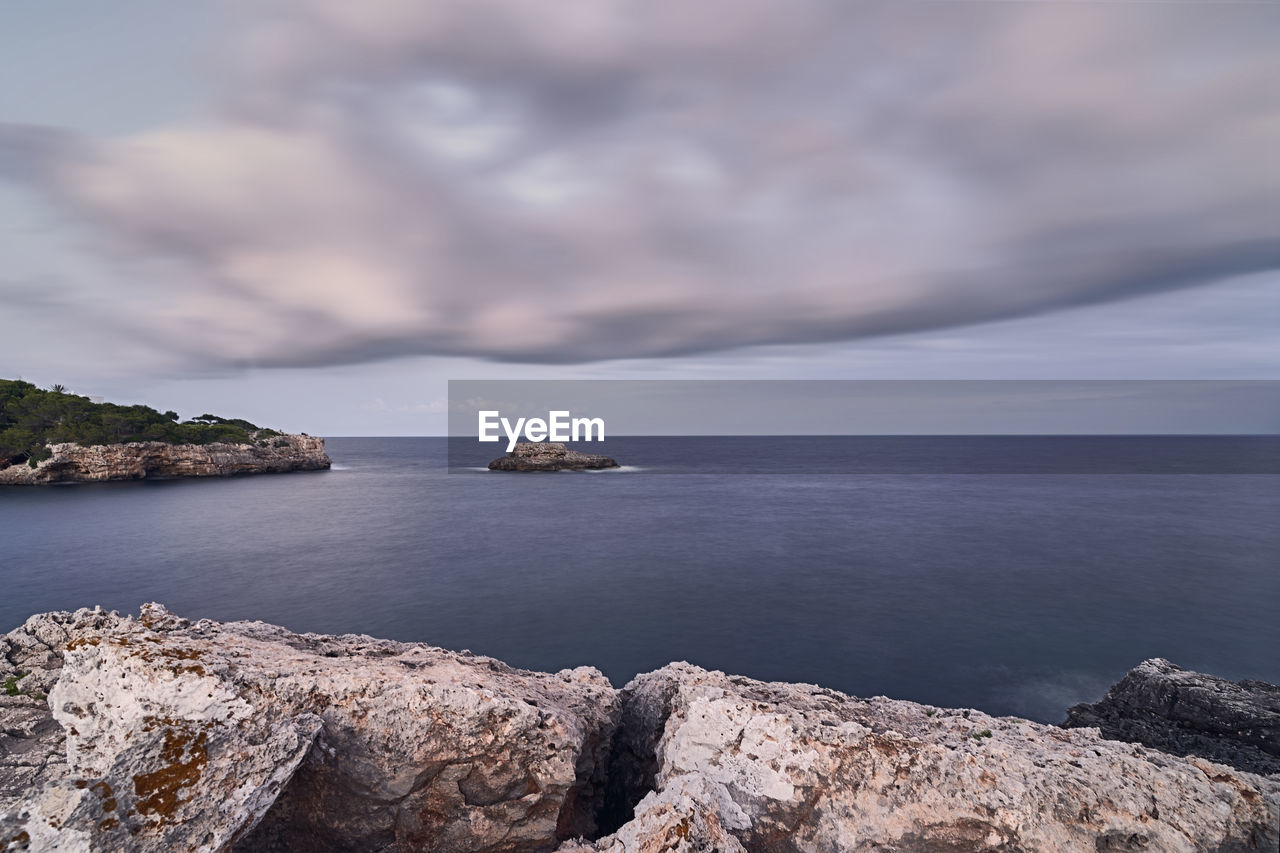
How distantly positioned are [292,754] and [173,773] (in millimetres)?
942

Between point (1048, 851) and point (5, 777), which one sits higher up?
point (5, 777)

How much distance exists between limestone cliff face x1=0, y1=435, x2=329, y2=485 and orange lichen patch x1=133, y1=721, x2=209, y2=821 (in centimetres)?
9179

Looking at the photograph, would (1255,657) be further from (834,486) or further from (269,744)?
(834,486)

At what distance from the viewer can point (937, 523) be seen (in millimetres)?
49125

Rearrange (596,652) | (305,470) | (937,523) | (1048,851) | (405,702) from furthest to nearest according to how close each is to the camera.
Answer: (305,470)
(937,523)
(596,652)
(405,702)
(1048,851)

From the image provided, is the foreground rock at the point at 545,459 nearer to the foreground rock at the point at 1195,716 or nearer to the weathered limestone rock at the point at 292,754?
the foreground rock at the point at 1195,716

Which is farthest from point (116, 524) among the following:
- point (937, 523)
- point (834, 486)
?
point (834, 486)

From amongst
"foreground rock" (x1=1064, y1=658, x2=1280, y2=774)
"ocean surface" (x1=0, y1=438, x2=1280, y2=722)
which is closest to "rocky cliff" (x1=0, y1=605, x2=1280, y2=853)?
"foreground rock" (x1=1064, y1=658, x2=1280, y2=774)

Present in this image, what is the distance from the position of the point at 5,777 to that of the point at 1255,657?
34.5 metres

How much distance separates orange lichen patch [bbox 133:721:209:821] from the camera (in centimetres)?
489

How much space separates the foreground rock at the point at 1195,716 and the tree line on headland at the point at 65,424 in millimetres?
101018

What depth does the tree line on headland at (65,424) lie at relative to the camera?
6994 centimetres

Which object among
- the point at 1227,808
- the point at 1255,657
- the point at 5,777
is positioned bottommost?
the point at 1255,657

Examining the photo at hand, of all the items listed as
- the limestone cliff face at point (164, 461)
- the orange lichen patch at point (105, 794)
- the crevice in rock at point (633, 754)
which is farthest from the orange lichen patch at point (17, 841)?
the limestone cliff face at point (164, 461)
